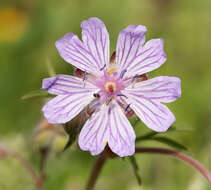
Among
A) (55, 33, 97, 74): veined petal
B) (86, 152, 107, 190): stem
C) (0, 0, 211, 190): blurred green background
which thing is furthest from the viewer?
(0, 0, 211, 190): blurred green background

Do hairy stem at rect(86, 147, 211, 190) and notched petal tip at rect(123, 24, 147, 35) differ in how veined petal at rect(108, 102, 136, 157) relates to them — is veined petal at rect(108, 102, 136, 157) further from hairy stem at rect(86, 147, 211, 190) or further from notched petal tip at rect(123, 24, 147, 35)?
notched petal tip at rect(123, 24, 147, 35)

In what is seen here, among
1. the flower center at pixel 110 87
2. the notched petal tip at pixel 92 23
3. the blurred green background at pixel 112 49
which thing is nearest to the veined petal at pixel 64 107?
the flower center at pixel 110 87

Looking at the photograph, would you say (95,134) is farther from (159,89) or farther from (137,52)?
(137,52)

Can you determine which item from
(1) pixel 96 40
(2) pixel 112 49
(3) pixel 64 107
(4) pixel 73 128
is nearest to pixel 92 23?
(1) pixel 96 40

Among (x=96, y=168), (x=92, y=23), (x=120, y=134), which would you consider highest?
(x=92, y=23)

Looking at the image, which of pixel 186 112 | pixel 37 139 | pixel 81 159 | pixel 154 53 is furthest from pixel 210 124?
pixel 154 53

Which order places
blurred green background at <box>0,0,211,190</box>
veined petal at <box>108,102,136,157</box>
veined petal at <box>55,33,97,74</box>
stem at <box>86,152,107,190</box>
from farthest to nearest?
blurred green background at <box>0,0,211,190</box> < stem at <box>86,152,107,190</box> < veined petal at <box>55,33,97,74</box> < veined petal at <box>108,102,136,157</box>

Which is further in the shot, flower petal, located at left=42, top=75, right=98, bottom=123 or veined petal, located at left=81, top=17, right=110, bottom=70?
veined petal, located at left=81, top=17, right=110, bottom=70

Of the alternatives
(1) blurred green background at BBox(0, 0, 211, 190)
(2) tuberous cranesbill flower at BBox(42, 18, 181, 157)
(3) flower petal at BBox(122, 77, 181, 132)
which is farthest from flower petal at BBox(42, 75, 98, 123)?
(1) blurred green background at BBox(0, 0, 211, 190)
